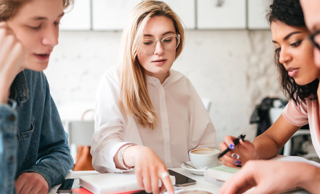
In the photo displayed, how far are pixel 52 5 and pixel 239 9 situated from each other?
2.81m

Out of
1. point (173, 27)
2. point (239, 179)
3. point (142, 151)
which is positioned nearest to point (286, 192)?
point (239, 179)

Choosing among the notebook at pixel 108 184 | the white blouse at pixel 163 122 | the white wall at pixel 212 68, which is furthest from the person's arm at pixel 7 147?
the white wall at pixel 212 68

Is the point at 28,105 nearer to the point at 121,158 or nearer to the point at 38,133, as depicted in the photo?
the point at 38,133

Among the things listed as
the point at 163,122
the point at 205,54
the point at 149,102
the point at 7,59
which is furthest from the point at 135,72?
the point at 205,54

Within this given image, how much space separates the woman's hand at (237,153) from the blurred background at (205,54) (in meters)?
2.25

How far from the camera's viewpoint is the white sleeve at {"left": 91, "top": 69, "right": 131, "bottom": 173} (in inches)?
39.5

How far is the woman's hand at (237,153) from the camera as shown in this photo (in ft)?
3.10

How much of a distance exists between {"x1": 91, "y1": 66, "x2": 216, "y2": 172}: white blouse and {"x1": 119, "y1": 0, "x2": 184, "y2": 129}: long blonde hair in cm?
4

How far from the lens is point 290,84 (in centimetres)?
110

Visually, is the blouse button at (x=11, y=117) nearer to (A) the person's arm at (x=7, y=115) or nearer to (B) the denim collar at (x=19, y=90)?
(A) the person's arm at (x=7, y=115)

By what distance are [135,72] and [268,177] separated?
2.51 feet

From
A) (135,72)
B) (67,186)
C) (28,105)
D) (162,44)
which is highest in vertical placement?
(162,44)

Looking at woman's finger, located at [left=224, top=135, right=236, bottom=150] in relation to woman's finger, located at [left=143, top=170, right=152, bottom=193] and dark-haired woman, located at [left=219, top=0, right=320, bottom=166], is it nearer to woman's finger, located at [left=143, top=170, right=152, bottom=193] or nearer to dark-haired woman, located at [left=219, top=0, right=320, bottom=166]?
dark-haired woman, located at [left=219, top=0, right=320, bottom=166]

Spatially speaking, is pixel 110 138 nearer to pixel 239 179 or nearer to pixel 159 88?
pixel 159 88
